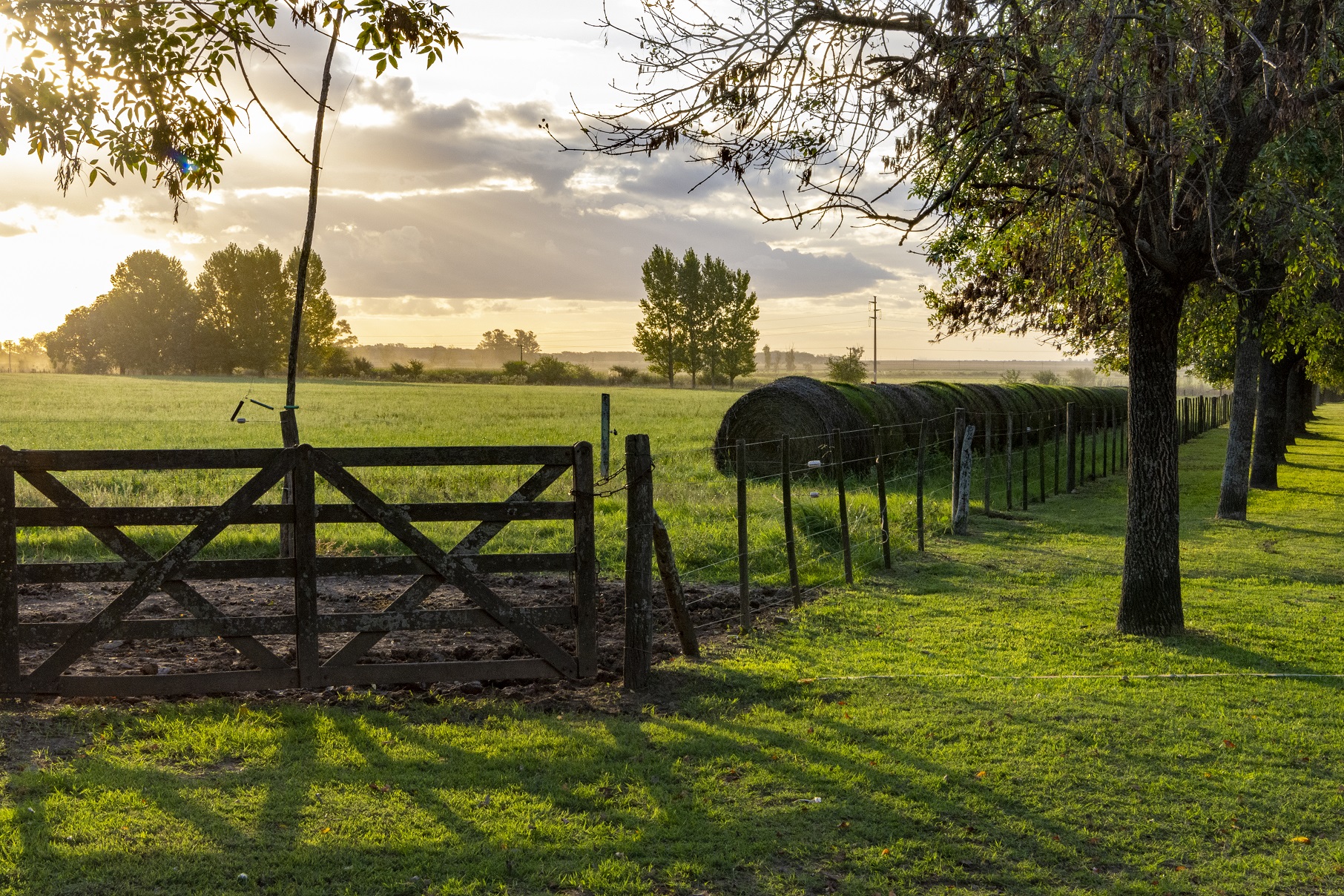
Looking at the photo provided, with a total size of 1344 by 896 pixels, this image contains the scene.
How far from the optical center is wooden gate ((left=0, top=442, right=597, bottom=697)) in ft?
21.0

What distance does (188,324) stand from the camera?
90.9 meters

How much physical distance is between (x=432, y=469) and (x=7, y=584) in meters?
14.0

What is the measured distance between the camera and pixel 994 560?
Result: 13.0 meters

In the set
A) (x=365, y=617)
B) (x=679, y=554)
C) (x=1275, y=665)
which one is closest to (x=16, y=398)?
(x=679, y=554)

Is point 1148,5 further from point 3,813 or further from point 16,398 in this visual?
point 16,398

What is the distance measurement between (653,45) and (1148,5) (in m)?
3.69

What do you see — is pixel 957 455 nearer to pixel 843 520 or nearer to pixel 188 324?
pixel 843 520

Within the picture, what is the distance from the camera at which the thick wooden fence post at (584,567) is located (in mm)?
6891

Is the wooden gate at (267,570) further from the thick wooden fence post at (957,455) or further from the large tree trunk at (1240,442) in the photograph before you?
the large tree trunk at (1240,442)

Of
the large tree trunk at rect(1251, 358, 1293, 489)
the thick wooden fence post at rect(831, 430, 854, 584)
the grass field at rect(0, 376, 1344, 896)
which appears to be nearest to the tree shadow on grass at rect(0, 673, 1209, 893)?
the grass field at rect(0, 376, 1344, 896)

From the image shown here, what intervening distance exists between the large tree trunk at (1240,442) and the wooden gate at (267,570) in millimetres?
14549

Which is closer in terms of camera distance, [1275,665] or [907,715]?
[907,715]

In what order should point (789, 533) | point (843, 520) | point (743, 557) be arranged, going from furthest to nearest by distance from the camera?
point (843, 520) < point (789, 533) < point (743, 557)

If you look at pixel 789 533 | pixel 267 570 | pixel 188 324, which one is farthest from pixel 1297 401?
pixel 188 324
